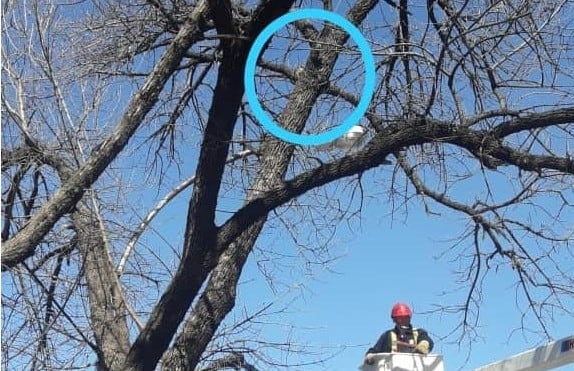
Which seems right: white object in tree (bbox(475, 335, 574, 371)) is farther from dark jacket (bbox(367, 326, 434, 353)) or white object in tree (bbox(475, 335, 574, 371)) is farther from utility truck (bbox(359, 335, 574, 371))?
dark jacket (bbox(367, 326, 434, 353))

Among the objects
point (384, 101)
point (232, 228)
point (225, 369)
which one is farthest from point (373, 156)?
point (225, 369)

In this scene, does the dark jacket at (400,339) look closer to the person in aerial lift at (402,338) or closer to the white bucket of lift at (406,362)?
the person in aerial lift at (402,338)

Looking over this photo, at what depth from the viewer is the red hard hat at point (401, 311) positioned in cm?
588

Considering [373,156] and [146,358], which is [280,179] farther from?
[146,358]

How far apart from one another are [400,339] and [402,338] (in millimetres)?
24

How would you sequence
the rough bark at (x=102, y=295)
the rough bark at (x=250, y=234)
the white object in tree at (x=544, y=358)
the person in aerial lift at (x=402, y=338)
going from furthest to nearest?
1. the rough bark at (x=102, y=295)
2. the rough bark at (x=250, y=234)
3. the person in aerial lift at (x=402, y=338)
4. the white object in tree at (x=544, y=358)

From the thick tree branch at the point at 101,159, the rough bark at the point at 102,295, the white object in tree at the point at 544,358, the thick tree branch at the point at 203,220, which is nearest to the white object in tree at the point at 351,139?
the thick tree branch at the point at 203,220

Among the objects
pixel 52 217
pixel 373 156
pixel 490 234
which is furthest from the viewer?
pixel 490 234

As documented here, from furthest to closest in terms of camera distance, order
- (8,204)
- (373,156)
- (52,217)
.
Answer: (8,204) → (373,156) → (52,217)

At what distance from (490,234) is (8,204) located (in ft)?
12.5

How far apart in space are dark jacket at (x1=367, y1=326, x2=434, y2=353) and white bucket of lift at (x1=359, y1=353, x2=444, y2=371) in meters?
0.27

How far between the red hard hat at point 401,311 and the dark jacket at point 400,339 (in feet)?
0.27

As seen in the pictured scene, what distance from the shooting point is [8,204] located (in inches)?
287

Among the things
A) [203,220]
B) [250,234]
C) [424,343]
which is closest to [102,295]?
[250,234]
